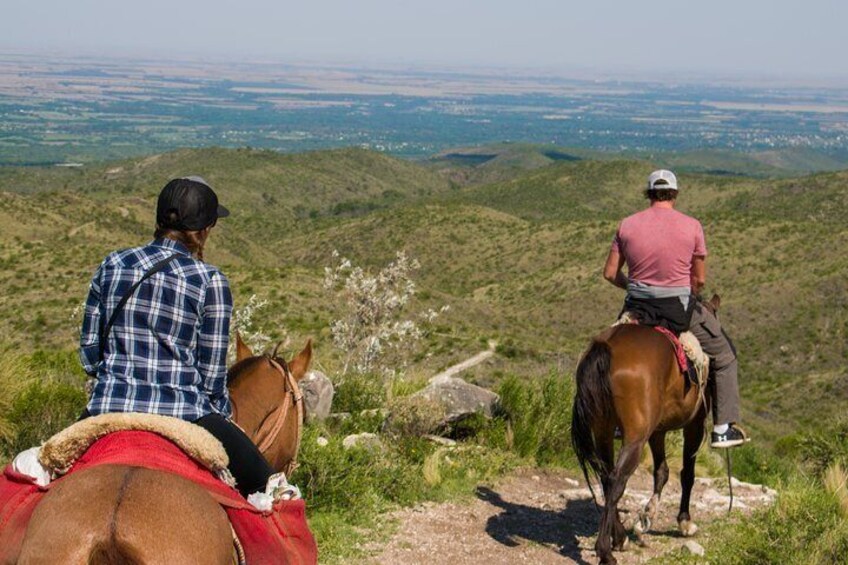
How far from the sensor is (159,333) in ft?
11.5

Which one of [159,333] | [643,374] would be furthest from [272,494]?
[643,374]

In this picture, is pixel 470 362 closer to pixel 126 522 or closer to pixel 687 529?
pixel 687 529

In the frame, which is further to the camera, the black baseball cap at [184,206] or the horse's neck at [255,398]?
the horse's neck at [255,398]

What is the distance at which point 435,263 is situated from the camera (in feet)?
222

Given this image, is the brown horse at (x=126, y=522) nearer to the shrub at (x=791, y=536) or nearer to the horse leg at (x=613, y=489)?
the horse leg at (x=613, y=489)

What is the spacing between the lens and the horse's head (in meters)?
4.30

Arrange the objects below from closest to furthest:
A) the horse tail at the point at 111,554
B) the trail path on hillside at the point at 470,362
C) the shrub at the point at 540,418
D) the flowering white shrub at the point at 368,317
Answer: the horse tail at the point at 111,554 < the shrub at the point at 540,418 < the flowering white shrub at the point at 368,317 < the trail path on hillside at the point at 470,362

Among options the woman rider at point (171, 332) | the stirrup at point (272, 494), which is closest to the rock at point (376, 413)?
the stirrup at point (272, 494)

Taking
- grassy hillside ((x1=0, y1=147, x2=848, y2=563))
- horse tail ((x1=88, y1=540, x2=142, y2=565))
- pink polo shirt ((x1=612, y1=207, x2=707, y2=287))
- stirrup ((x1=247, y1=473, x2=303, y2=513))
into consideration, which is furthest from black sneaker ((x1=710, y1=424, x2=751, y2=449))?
horse tail ((x1=88, y1=540, x2=142, y2=565))

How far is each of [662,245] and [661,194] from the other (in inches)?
17.4

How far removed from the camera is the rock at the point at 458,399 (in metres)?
10.2

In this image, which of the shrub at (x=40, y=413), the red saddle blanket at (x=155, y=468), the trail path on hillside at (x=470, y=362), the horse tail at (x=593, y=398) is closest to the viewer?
the red saddle blanket at (x=155, y=468)

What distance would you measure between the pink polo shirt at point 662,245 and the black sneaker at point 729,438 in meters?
1.45

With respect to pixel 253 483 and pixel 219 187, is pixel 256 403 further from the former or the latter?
pixel 219 187
